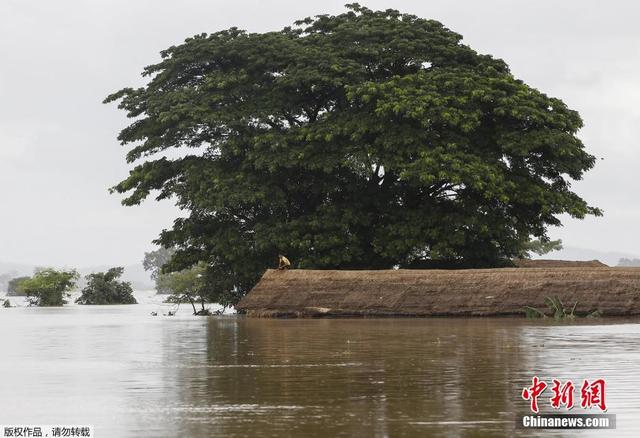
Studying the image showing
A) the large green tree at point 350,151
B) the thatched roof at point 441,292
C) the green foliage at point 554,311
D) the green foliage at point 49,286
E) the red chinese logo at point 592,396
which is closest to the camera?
the red chinese logo at point 592,396

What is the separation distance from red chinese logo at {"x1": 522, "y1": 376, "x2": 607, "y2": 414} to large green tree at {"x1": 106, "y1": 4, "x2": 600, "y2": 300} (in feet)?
71.2

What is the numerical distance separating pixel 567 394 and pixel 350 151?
25016mm

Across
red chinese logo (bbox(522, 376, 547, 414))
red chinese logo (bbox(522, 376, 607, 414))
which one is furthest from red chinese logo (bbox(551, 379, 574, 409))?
red chinese logo (bbox(522, 376, 547, 414))

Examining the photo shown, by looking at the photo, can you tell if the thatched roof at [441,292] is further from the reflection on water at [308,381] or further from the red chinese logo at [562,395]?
the red chinese logo at [562,395]

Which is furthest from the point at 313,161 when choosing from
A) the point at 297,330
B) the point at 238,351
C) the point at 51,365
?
the point at 51,365

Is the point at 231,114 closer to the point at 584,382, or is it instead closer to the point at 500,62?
the point at 500,62

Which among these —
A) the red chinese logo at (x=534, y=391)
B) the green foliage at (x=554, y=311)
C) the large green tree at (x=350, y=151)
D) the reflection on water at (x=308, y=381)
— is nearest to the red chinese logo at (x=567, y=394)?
the red chinese logo at (x=534, y=391)

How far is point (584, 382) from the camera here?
361 inches

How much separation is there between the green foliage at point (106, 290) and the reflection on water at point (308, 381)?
38030mm

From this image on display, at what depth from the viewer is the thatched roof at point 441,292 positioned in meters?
26.5

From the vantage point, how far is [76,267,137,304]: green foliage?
55406 mm

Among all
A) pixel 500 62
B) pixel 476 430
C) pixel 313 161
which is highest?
pixel 500 62

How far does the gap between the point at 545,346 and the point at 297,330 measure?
23.7 ft

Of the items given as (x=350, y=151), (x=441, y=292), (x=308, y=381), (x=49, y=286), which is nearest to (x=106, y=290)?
(x=49, y=286)
